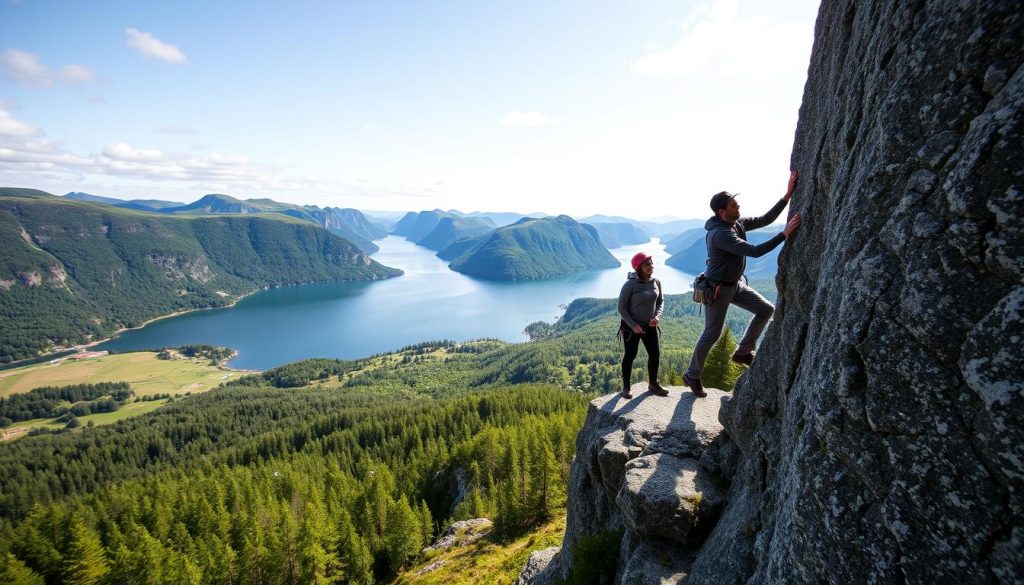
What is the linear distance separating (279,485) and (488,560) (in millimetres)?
48062

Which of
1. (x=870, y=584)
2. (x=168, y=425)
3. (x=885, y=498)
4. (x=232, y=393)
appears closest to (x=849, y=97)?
(x=885, y=498)

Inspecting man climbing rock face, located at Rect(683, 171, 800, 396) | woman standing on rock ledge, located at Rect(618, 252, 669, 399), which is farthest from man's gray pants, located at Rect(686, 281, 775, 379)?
woman standing on rock ledge, located at Rect(618, 252, 669, 399)

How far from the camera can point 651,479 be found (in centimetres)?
991

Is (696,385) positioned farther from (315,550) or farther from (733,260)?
(315,550)

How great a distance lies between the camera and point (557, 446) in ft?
159

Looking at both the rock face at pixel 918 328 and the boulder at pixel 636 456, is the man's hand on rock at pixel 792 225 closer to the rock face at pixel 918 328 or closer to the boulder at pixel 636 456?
the rock face at pixel 918 328

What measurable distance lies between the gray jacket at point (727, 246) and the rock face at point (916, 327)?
1838 mm

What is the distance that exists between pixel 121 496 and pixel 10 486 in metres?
62.6

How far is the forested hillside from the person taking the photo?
4103 cm

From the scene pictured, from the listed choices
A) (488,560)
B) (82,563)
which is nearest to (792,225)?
(488,560)

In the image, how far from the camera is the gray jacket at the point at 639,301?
1156 cm

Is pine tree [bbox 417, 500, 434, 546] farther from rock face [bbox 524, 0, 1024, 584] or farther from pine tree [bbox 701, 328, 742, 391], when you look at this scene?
rock face [bbox 524, 0, 1024, 584]

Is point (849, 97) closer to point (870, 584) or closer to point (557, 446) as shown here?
point (870, 584)

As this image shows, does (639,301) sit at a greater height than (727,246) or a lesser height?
lesser
